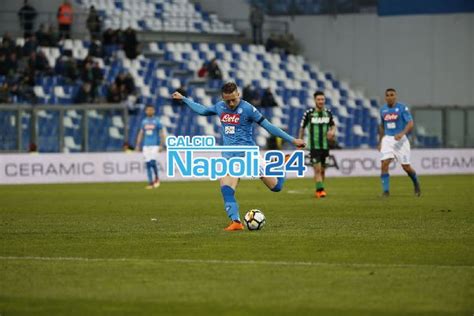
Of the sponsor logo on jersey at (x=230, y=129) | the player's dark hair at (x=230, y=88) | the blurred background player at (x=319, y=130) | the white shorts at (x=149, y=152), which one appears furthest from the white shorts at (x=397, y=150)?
the player's dark hair at (x=230, y=88)

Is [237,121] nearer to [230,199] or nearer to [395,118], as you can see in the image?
[230,199]

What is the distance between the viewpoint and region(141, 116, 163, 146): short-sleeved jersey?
112ft

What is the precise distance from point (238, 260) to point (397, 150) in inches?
531

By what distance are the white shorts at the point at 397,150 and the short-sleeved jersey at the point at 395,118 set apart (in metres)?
0.19

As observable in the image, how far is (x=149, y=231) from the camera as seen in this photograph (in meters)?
18.1

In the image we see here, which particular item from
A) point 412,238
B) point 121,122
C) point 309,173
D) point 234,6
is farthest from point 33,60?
point 412,238

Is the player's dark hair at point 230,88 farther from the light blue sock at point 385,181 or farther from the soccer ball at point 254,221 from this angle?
the light blue sock at point 385,181

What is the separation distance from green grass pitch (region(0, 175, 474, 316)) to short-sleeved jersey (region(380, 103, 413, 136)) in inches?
99.4

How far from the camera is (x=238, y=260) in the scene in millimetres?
13961

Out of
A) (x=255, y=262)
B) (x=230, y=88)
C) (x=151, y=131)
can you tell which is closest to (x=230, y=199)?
(x=230, y=88)

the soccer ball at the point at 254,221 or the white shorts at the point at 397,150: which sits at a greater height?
the white shorts at the point at 397,150

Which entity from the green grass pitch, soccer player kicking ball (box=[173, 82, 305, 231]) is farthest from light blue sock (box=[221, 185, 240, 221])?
the green grass pitch

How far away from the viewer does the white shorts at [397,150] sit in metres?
26.9

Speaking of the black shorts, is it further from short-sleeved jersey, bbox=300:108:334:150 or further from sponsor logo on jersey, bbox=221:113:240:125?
sponsor logo on jersey, bbox=221:113:240:125
